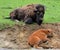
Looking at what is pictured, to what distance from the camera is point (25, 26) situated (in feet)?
40.6

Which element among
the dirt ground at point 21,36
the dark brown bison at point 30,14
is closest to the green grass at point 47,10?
the dark brown bison at point 30,14

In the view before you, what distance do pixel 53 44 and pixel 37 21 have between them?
1.89 metres

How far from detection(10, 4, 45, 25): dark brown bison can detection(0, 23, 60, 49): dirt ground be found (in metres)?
0.46

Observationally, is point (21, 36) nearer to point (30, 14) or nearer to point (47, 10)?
point (30, 14)

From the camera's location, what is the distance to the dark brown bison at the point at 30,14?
12.8 meters

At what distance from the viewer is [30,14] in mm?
13398

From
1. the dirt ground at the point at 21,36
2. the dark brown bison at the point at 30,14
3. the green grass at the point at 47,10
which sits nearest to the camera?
the dirt ground at the point at 21,36

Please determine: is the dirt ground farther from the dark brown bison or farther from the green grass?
the green grass

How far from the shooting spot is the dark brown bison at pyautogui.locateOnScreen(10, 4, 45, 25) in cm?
1280

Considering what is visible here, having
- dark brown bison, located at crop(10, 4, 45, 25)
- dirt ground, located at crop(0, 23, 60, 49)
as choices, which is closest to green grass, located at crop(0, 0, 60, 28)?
dark brown bison, located at crop(10, 4, 45, 25)

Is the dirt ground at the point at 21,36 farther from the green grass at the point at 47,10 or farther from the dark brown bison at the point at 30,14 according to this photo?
the green grass at the point at 47,10

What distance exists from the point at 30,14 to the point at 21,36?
1.97 metres

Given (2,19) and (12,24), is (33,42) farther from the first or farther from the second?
(2,19)

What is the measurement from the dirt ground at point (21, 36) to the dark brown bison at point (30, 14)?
457 millimetres
